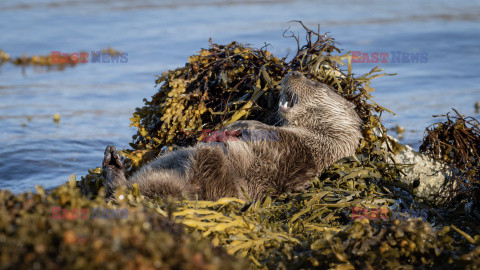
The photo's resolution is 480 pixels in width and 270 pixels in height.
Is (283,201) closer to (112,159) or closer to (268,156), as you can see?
(268,156)

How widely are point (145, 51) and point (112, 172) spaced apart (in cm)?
851

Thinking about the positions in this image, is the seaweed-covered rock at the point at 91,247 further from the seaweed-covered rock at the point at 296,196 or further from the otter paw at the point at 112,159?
the otter paw at the point at 112,159

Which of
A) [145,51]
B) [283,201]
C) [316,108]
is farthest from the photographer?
[145,51]

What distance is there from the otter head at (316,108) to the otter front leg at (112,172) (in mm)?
1488

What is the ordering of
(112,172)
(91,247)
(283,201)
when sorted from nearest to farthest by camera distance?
1. (91,247)
2. (112,172)
3. (283,201)

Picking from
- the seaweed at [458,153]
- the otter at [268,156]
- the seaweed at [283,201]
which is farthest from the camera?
the seaweed at [458,153]

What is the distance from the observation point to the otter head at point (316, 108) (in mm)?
4078

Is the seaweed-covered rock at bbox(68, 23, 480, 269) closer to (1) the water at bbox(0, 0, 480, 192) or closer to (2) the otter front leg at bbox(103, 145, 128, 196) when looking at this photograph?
(2) the otter front leg at bbox(103, 145, 128, 196)

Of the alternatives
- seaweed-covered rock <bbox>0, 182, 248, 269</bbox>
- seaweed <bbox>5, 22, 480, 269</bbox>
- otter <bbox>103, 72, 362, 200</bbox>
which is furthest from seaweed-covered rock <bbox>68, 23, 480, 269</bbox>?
seaweed-covered rock <bbox>0, 182, 248, 269</bbox>

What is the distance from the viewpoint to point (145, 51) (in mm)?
11555

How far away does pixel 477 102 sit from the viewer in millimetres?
7734

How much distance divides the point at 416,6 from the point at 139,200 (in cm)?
1694

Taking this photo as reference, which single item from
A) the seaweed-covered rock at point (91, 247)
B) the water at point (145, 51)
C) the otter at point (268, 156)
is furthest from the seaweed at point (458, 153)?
the seaweed-covered rock at point (91, 247)

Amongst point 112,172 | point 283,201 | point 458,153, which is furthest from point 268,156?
point 458,153
